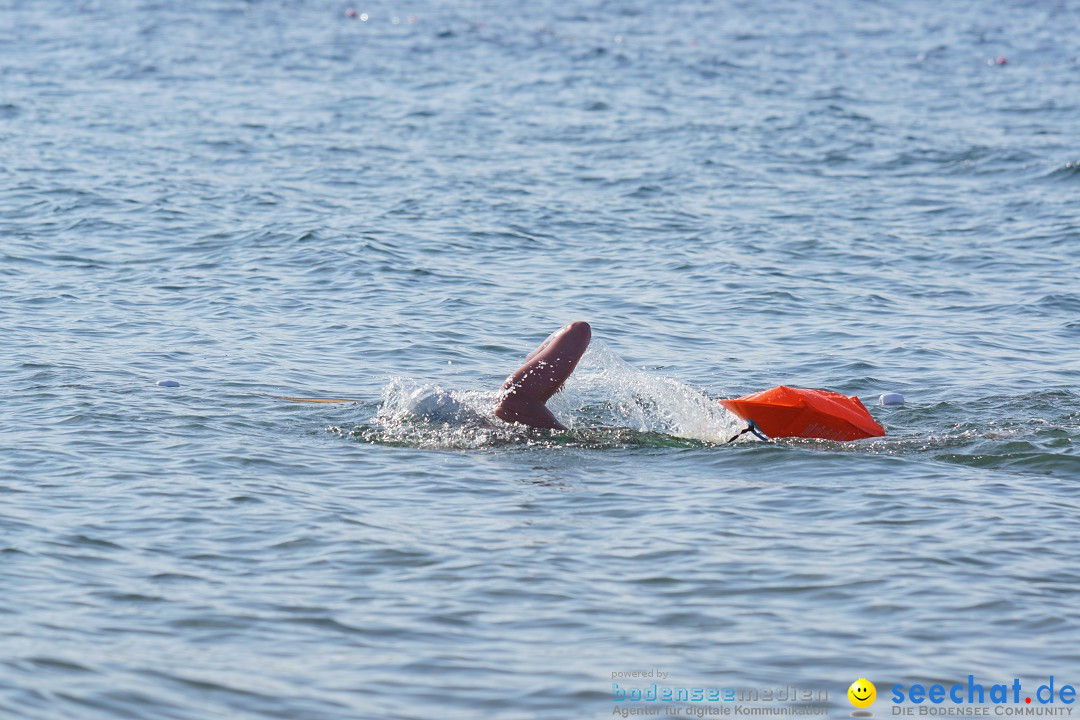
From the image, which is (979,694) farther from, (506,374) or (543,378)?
(506,374)

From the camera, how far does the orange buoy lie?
10953 mm

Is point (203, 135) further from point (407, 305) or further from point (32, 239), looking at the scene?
point (407, 305)

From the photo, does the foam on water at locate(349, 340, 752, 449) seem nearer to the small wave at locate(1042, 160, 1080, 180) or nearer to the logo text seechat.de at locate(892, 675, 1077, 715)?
the logo text seechat.de at locate(892, 675, 1077, 715)

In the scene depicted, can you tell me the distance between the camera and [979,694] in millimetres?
7062

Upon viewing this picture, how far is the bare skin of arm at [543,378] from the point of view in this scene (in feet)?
34.8

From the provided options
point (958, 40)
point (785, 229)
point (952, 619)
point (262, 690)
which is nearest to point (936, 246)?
point (785, 229)

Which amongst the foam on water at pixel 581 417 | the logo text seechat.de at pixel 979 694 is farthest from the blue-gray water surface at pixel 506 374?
the logo text seechat.de at pixel 979 694

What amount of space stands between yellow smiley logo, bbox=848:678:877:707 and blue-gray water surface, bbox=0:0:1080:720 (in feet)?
0.25

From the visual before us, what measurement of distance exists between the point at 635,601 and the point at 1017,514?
318 cm

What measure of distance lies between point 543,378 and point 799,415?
2082mm

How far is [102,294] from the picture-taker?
642 inches

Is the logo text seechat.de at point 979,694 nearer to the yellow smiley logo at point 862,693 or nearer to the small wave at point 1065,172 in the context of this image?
the yellow smiley logo at point 862,693

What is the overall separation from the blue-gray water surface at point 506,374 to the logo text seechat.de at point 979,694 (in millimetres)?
148

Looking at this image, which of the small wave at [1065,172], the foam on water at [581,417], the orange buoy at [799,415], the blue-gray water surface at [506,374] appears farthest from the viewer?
the small wave at [1065,172]
